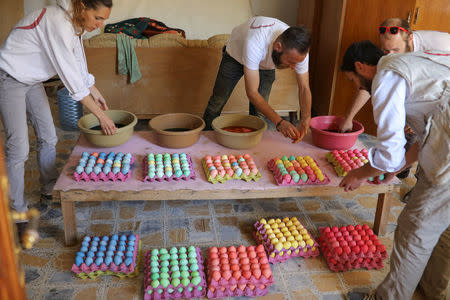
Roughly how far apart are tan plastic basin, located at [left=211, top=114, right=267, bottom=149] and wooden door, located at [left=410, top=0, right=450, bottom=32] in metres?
1.81

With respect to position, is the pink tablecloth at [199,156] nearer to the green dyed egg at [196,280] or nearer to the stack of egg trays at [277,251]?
the stack of egg trays at [277,251]

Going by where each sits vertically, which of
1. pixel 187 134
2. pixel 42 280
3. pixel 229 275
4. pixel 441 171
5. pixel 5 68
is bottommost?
pixel 42 280

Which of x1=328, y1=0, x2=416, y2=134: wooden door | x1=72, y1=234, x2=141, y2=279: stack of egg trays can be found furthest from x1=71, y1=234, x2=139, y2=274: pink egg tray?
x1=328, y1=0, x2=416, y2=134: wooden door

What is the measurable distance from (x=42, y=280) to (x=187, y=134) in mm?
1204

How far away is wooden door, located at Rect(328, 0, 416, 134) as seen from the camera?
11.6 ft

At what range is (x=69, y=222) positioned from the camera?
7.47 ft

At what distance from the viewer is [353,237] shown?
2.33 m

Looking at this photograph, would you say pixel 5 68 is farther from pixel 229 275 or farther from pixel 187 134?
pixel 229 275

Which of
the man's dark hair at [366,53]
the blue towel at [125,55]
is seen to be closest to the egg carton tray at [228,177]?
the man's dark hair at [366,53]

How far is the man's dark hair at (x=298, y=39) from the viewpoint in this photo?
2334mm

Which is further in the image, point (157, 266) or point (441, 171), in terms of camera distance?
point (157, 266)

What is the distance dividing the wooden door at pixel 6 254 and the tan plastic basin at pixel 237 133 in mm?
1958

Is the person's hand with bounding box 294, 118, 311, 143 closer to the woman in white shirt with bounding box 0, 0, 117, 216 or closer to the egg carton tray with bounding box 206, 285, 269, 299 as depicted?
the egg carton tray with bounding box 206, 285, 269, 299

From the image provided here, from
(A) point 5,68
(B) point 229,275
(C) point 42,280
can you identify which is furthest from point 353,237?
(A) point 5,68
